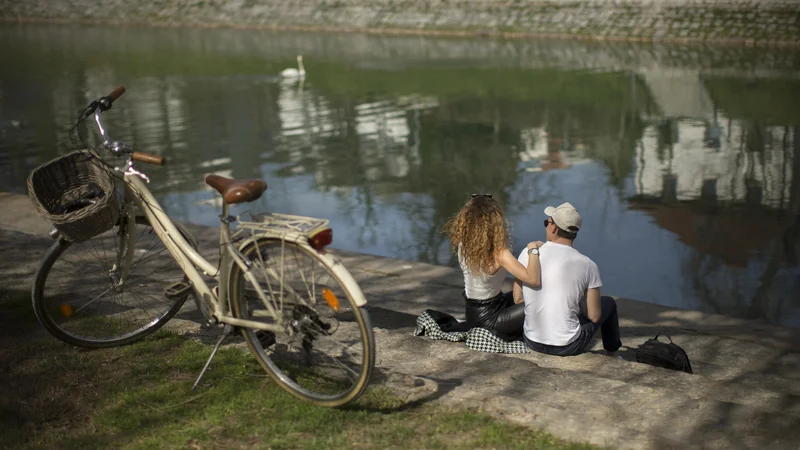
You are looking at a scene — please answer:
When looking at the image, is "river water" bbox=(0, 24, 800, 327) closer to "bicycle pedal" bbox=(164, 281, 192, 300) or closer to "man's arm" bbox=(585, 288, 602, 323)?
"man's arm" bbox=(585, 288, 602, 323)

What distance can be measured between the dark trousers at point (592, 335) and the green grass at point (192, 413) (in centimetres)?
148

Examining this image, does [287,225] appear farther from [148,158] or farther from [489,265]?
[489,265]

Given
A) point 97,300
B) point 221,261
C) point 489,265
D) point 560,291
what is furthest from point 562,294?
point 97,300

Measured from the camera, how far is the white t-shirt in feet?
17.5

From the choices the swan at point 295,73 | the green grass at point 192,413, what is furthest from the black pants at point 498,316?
the swan at point 295,73

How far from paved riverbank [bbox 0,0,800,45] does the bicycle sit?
2468cm

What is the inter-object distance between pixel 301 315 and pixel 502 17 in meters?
29.0

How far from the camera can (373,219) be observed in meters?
10.3

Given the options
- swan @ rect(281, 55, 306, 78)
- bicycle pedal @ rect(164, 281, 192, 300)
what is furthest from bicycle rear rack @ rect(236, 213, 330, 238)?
swan @ rect(281, 55, 306, 78)

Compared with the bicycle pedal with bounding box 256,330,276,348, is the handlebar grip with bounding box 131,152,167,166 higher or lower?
higher

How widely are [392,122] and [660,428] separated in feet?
42.8

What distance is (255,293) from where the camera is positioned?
4.39 metres

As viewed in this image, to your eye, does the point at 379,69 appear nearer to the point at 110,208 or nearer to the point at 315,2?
the point at 315,2

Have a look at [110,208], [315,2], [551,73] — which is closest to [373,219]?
[110,208]
